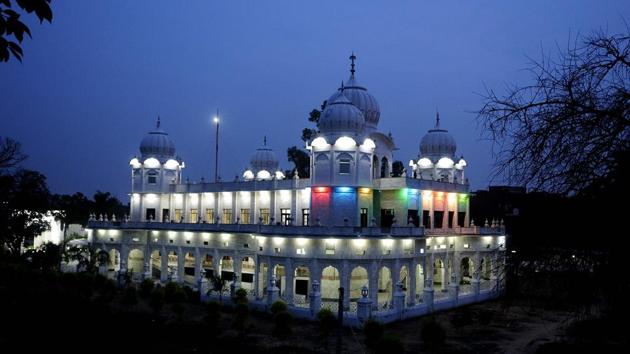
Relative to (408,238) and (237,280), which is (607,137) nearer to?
(408,238)

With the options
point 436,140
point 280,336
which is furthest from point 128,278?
point 436,140

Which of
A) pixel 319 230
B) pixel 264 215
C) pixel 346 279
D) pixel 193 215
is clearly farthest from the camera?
pixel 193 215

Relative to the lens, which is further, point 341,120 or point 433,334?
point 341,120

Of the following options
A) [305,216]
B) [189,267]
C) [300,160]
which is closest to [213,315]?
[305,216]

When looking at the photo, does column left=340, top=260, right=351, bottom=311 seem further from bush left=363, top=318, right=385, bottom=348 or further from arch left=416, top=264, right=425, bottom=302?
arch left=416, top=264, right=425, bottom=302

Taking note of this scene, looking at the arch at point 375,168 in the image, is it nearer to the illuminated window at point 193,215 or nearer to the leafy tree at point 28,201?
the illuminated window at point 193,215

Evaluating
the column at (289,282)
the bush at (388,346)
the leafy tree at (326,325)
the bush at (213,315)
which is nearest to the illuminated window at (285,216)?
the column at (289,282)

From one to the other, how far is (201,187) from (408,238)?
2154cm

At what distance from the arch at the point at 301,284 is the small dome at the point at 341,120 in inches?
365

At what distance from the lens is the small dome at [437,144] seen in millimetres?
47250

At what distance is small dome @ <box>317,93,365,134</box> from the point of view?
36.2 meters

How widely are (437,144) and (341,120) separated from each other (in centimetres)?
1420

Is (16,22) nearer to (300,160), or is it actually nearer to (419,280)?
(419,280)

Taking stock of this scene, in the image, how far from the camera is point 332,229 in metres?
32.0
